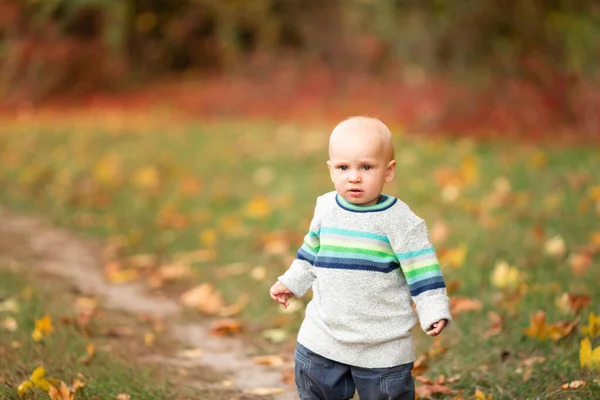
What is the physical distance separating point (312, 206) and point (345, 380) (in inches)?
136

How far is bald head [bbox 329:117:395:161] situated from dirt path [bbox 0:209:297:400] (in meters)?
1.16

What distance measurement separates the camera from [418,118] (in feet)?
30.8

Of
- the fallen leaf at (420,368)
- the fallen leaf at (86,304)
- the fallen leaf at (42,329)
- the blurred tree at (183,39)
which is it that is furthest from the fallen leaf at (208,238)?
the blurred tree at (183,39)

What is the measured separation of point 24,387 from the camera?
9.43 ft

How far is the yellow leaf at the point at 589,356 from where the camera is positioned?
2.97 m

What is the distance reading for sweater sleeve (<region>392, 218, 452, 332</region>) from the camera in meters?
2.45

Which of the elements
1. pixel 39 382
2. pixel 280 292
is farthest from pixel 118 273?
pixel 280 292

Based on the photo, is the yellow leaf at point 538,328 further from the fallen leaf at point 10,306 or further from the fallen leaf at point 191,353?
the fallen leaf at point 10,306

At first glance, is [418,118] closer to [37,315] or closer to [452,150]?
[452,150]

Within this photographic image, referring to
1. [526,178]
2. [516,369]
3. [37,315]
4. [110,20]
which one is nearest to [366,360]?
[516,369]

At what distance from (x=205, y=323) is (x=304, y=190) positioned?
2.54 meters

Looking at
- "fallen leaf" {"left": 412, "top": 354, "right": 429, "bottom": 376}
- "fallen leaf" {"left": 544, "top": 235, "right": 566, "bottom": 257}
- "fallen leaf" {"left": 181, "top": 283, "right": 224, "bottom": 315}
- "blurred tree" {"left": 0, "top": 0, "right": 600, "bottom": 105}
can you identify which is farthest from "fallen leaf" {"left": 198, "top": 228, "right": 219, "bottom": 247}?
"blurred tree" {"left": 0, "top": 0, "right": 600, "bottom": 105}

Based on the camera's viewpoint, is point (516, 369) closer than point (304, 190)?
Yes

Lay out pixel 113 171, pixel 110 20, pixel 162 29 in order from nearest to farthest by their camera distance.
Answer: pixel 113 171 < pixel 110 20 < pixel 162 29
